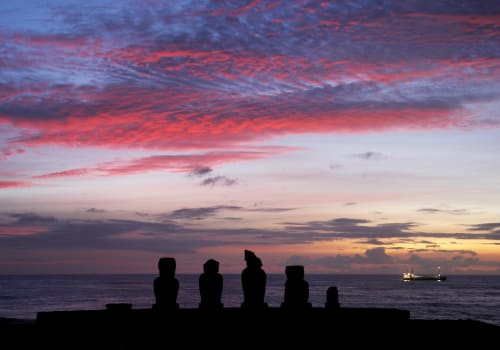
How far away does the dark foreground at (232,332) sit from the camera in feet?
63.5

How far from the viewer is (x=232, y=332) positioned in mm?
20359

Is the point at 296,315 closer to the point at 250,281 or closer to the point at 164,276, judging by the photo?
the point at 250,281

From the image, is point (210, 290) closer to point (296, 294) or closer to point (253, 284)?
point (253, 284)

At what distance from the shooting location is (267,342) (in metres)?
20.0

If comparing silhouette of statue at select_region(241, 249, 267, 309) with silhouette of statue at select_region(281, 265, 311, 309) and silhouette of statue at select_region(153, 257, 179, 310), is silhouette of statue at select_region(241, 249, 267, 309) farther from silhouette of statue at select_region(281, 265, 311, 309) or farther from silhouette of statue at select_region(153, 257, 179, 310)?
silhouette of statue at select_region(153, 257, 179, 310)

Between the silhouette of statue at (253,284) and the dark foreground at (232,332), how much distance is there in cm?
100

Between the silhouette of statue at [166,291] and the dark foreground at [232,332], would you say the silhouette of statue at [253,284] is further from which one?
the silhouette of statue at [166,291]

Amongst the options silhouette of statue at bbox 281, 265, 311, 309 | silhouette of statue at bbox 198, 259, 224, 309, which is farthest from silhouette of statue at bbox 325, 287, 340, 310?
silhouette of statue at bbox 198, 259, 224, 309

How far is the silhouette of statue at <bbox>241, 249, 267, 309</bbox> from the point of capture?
22.8 meters

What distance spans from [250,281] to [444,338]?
6.98 meters

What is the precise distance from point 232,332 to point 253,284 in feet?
9.94

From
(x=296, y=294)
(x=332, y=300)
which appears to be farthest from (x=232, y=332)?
(x=332, y=300)

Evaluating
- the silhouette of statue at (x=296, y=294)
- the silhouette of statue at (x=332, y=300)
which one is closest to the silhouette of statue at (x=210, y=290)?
the silhouette of statue at (x=296, y=294)

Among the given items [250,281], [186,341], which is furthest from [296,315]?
[186,341]
